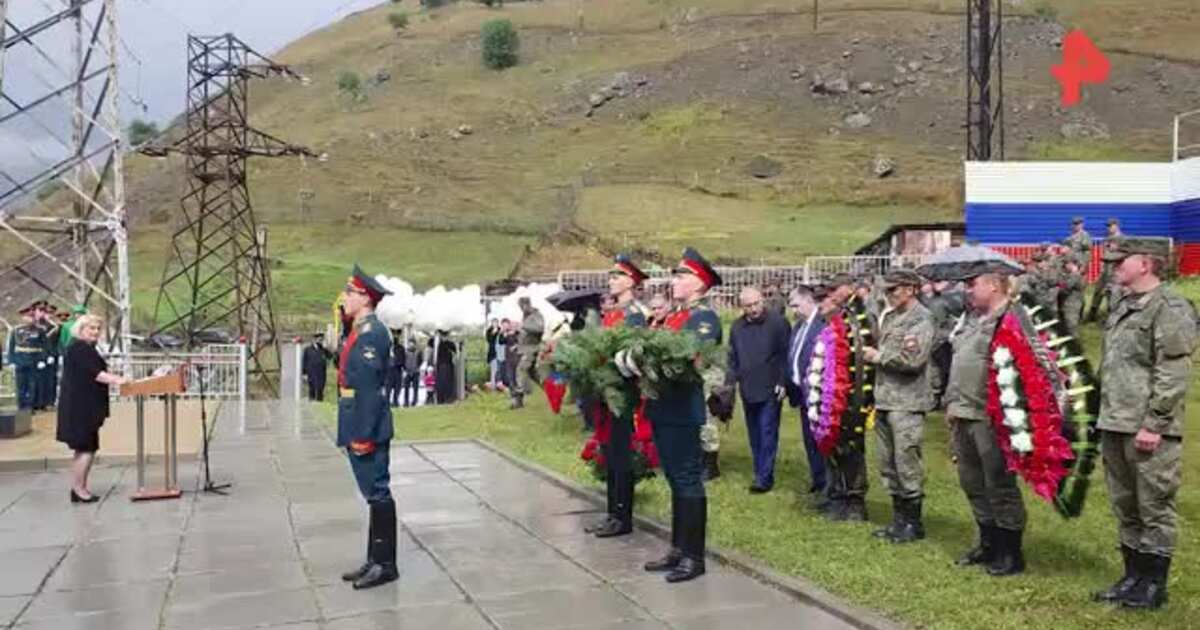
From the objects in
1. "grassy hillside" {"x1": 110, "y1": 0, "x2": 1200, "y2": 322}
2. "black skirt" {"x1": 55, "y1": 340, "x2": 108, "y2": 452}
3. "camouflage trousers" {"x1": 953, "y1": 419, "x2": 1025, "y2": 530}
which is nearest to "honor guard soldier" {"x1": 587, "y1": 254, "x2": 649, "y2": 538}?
"camouflage trousers" {"x1": 953, "y1": 419, "x2": 1025, "y2": 530}

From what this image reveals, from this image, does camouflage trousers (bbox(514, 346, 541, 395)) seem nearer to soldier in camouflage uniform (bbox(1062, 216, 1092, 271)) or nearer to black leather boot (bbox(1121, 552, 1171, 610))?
soldier in camouflage uniform (bbox(1062, 216, 1092, 271))

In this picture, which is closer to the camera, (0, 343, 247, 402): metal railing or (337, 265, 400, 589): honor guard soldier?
(337, 265, 400, 589): honor guard soldier

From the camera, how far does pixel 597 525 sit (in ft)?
28.3

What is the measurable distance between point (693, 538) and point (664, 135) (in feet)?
236

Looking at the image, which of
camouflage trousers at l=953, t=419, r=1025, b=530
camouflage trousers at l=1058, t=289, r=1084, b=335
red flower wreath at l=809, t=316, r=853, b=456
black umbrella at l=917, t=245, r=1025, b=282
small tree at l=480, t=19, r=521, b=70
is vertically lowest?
camouflage trousers at l=953, t=419, r=1025, b=530

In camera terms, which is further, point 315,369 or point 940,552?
point 315,369

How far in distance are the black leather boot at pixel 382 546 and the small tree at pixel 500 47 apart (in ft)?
333

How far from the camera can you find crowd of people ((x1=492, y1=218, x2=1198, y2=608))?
235 inches

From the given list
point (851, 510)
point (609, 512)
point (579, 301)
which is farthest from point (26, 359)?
point (851, 510)

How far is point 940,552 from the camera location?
7.32 metres

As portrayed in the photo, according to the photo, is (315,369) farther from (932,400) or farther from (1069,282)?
(932,400)

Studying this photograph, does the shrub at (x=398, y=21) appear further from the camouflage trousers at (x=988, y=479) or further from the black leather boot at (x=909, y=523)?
the camouflage trousers at (x=988, y=479)

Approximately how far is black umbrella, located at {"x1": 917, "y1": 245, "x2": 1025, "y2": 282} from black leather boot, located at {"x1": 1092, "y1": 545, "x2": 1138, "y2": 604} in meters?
1.81

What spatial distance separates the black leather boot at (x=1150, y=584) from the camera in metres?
6.00
